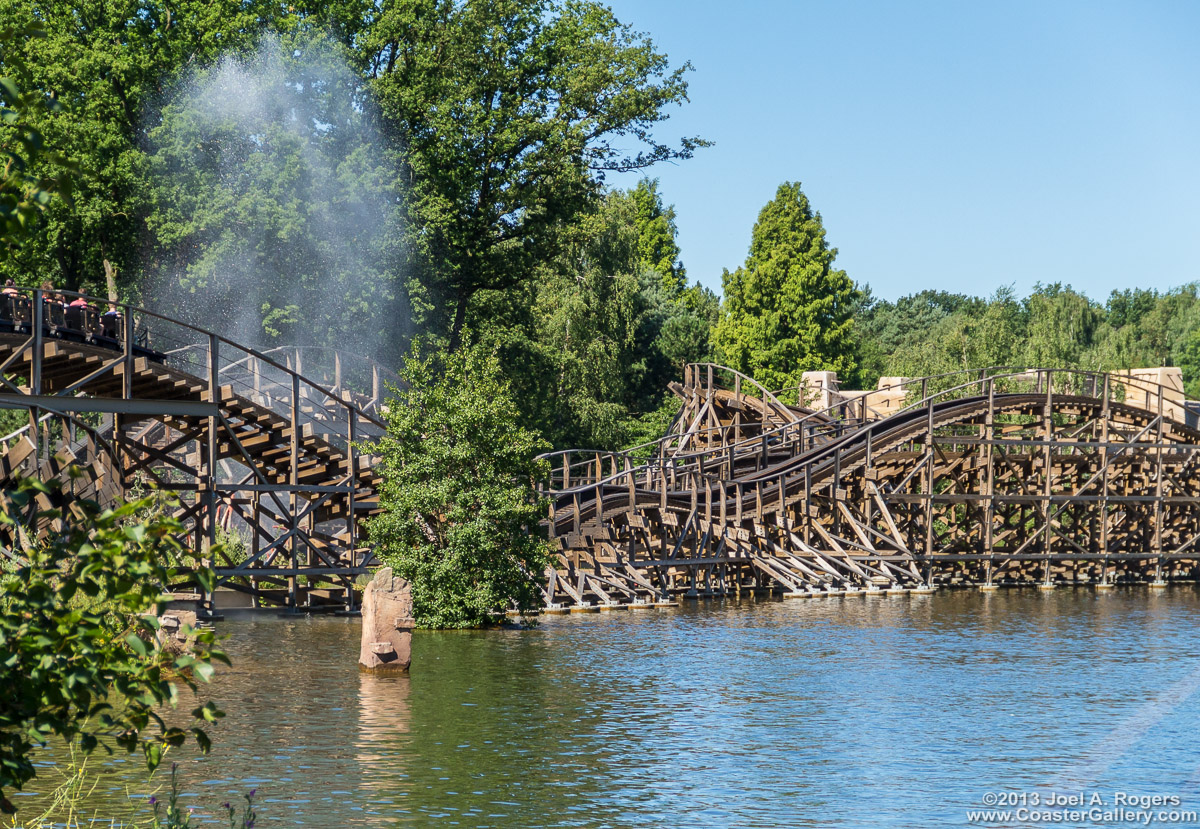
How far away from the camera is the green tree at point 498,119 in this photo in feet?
140

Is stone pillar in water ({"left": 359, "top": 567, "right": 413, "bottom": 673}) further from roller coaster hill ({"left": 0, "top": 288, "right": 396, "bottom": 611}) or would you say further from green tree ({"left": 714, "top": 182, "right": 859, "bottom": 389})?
green tree ({"left": 714, "top": 182, "right": 859, "bottom": 389})

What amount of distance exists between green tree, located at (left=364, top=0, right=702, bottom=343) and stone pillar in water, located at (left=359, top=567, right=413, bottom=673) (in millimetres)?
22779

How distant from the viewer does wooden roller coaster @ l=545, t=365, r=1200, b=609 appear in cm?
3256

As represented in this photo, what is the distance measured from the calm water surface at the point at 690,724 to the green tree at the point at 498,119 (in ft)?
64.3

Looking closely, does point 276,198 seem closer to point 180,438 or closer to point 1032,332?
point 180,438

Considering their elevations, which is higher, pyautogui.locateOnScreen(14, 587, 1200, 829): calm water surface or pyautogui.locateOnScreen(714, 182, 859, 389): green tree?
pyautogui.locateOnScreen(714, 182, 859, 389): green tree

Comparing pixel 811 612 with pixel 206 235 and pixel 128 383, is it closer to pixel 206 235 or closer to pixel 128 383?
pixel 128 383

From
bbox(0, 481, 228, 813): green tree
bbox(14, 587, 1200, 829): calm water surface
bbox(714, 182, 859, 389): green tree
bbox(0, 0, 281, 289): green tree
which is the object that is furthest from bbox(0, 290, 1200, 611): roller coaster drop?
bbox(714, 182, 859, 389): green tree

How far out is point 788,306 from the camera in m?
71.1

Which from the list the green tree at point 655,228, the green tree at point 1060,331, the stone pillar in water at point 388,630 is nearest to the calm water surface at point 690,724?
the stone pillar in water at point 388,630

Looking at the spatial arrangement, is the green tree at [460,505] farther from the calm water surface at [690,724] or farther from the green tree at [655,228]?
the green tree at [655,228]

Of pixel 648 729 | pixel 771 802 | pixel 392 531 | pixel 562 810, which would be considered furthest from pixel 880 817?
pixel 392 531

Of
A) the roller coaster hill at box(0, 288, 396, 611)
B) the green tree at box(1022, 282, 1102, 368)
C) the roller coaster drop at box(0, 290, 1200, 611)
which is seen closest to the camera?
the roller coaster hill at box(0, 288, 396, 611)

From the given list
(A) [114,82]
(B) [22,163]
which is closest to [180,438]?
(A) [114,82]
